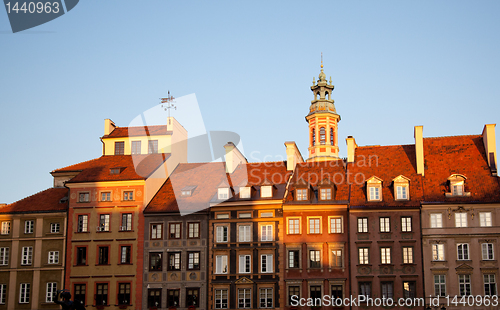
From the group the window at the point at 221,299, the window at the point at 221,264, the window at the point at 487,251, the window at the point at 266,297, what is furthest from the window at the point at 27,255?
the window at the point at 487,251

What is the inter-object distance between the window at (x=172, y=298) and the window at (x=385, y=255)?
17293 millimetres

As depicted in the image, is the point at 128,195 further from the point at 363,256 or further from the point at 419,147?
the point at 419,147

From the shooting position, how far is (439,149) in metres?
60.6

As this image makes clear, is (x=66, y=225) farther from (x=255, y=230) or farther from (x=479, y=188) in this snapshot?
(x=479, y=188)

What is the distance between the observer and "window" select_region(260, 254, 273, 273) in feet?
185

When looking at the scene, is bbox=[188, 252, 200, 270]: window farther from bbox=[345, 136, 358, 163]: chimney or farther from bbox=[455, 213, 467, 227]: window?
bbox=[455, 213, 467, 227]: window

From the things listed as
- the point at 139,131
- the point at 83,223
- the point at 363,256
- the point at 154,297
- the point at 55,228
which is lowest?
the point at 154,297

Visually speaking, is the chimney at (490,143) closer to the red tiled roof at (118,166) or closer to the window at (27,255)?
the red tiled roof at (118,166)

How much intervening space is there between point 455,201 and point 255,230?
16.7m

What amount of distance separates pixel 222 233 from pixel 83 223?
A: 42.1ft

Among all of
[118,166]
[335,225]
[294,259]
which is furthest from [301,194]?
[118,166]

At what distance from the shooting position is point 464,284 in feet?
175

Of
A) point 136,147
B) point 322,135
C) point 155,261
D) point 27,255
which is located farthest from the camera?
point 322,135

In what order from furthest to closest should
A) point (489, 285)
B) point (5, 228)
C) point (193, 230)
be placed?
point (5, 228)
point (193, 230)
point (489, 285)
